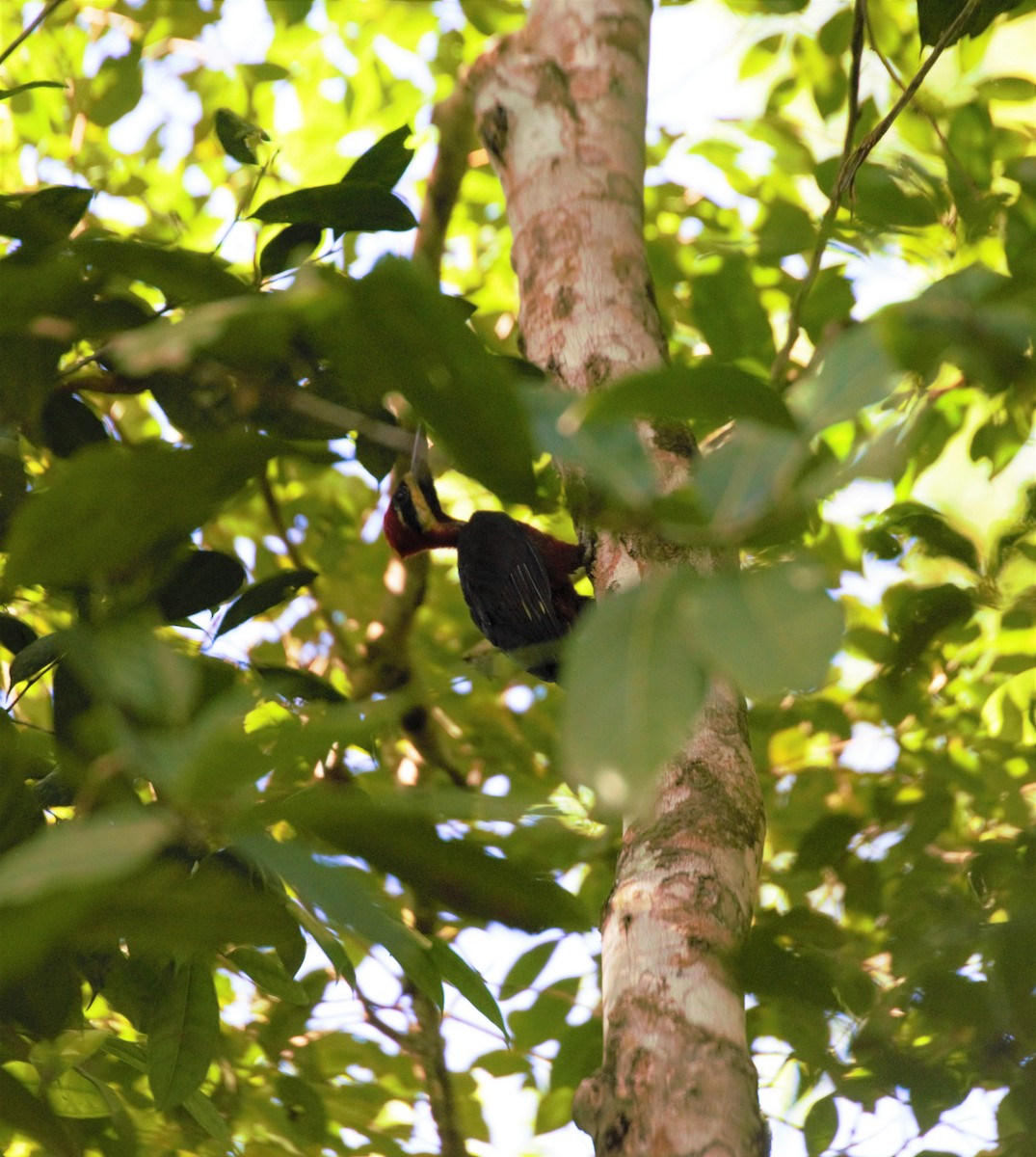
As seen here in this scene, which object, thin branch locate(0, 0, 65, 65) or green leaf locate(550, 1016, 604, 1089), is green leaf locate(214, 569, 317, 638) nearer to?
thin branch locate(0, 0, 65, 65)

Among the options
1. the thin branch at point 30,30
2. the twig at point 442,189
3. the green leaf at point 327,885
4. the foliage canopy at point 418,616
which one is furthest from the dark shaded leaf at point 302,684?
the twig at point 442,189

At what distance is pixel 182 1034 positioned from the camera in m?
1.38

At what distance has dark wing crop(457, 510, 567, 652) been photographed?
276 centimetres

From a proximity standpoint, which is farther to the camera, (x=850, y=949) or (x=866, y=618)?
(x=866, y=618)

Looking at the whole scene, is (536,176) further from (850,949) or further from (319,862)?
(319,862)

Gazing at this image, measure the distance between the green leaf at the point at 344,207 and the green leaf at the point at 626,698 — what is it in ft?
3.34

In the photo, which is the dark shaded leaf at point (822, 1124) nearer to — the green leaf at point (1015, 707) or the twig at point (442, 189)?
the green leaf at point (1015, 707)

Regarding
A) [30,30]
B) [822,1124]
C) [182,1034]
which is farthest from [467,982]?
[30,30]

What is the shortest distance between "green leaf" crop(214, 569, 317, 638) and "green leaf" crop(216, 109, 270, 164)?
0.58 m

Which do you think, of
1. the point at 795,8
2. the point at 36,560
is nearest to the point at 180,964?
the point at 36,560

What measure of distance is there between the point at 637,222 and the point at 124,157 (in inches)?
89.6

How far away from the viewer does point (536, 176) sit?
2064 millimetres

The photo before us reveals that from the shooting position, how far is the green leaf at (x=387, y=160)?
4.56 ft

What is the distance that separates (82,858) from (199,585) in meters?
1.06
